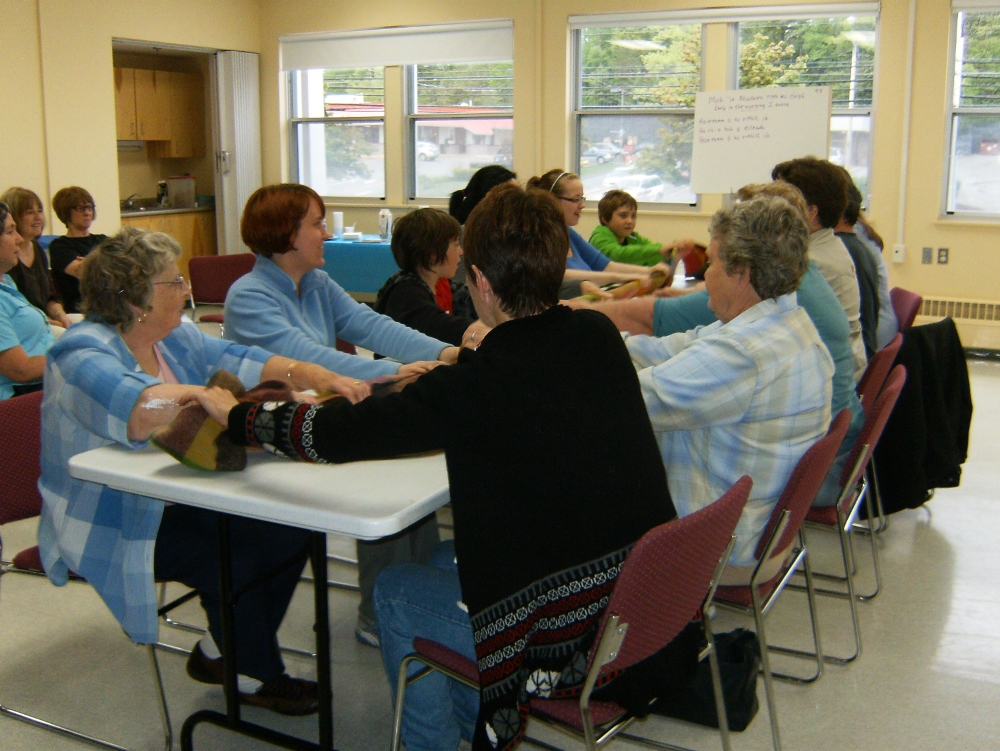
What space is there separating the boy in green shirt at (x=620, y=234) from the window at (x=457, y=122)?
335cm

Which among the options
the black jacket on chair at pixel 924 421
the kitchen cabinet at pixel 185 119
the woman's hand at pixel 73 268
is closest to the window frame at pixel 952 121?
the black jacket on chair at pixel 924 421

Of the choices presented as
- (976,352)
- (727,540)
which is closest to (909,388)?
(727,540)

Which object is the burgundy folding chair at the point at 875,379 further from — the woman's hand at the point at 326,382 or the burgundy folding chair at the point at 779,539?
the woman's hand at the point at 326,382

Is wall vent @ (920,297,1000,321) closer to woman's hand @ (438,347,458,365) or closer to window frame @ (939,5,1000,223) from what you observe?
window frame @ (939,5,1000,223)

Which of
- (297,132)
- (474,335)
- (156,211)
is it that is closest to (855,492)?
(474,335)

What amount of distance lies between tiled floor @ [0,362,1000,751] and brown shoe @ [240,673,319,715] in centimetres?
4

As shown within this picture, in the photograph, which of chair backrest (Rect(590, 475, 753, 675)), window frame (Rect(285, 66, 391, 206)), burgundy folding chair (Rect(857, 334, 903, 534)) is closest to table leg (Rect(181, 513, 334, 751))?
chair backrest (Rect(590, 475, 753, 675))

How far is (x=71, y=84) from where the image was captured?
7.68m

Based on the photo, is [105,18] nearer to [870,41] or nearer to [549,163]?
[549,163]

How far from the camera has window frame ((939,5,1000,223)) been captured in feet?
21.7

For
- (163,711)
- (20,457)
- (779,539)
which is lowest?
(163,711)

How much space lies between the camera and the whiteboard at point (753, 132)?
638 cm

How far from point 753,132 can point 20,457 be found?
5.58 meters

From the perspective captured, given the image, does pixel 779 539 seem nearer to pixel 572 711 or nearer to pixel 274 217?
pixel 572 711
